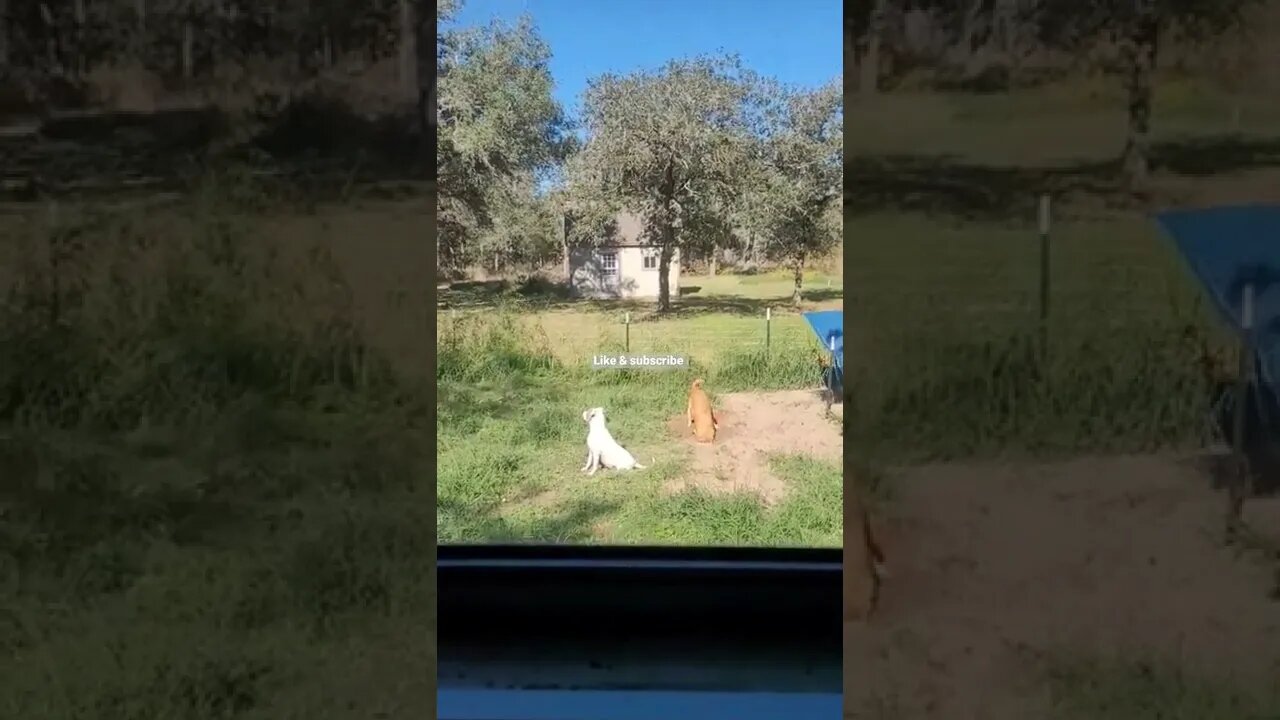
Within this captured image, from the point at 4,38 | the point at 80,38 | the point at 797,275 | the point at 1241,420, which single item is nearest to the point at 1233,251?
the point at 1241,420

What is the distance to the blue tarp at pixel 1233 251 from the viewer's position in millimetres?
1097

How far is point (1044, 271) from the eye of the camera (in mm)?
1118

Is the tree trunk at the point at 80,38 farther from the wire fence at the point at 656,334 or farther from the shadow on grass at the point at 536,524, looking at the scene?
the shadow on grass at the point at 536,524

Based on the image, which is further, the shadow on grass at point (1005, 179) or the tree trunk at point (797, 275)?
the tree trunk at point (797, 275)

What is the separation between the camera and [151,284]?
120 centimetres

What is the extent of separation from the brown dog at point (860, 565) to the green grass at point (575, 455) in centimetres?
55

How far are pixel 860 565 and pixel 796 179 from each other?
38.6 inches

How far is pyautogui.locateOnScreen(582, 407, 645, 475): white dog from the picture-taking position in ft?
6.17

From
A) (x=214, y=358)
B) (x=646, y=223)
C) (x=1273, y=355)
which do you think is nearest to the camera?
(x=1273, y=355)

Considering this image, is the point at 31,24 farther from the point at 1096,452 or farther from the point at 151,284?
the point at 1096,452

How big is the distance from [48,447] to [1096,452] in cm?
139

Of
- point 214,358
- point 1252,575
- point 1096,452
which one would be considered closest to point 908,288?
point 1096,452

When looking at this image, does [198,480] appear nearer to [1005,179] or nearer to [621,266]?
[621,266]

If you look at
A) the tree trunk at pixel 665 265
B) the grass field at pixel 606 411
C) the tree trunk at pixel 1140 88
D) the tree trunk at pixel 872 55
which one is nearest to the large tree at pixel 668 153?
the tree trunk at pixel 665 265
